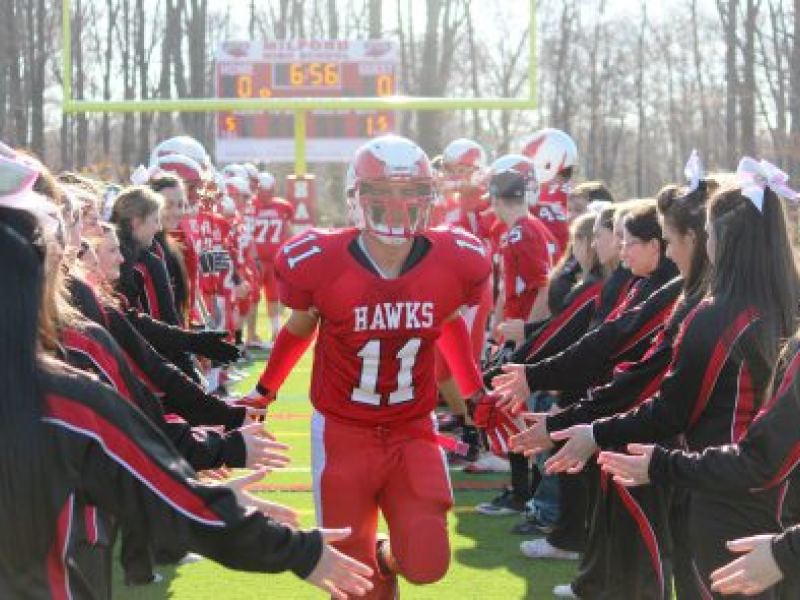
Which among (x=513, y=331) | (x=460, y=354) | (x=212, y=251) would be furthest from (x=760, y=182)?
(x=212, y=251)

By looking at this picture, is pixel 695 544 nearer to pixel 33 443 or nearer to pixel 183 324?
pixel 33 443

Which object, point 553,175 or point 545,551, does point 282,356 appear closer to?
point 545,551

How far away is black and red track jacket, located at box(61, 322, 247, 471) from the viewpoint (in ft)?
13.0

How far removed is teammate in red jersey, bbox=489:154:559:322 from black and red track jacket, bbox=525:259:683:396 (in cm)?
249

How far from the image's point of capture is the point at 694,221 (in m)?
4.93

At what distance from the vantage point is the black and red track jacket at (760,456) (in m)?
3.68

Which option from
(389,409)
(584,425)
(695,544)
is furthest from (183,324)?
(695,544)

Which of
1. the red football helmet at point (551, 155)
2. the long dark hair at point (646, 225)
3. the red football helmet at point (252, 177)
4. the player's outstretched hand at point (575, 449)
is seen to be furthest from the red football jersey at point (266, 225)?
the player's outstretched hand at point (575, 449)

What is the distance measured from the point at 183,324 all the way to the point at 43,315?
5326 millimetres

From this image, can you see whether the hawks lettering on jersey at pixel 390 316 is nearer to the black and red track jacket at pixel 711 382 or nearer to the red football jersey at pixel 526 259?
the black and red track jacket at pixel 711 382

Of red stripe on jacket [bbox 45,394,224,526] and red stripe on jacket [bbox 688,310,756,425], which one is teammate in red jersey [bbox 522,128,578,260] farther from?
red stripe on jacket [bbox 45,394,224,526]

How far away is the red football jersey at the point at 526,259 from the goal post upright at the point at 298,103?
1474cm

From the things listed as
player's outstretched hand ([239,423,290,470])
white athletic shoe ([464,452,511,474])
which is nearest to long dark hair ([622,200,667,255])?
player's outstretched hand ([239,423,290,470])

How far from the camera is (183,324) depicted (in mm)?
8234
